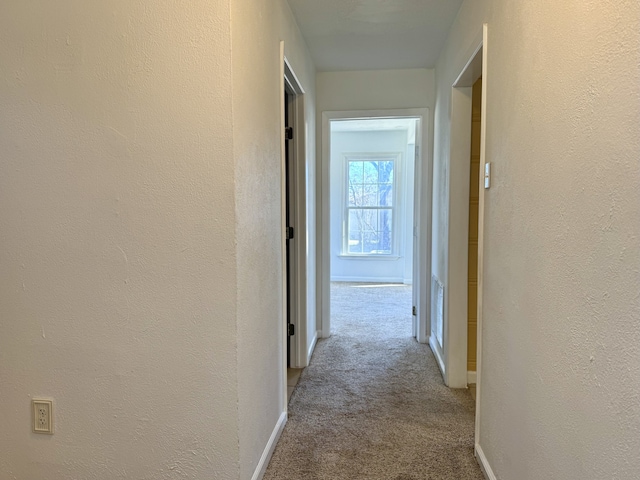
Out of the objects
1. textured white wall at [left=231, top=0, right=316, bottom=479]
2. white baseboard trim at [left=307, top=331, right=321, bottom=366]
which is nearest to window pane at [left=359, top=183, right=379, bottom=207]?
white baseboard trim at [left=307, top=331, right=321, bottom=366]

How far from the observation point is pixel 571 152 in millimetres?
1067

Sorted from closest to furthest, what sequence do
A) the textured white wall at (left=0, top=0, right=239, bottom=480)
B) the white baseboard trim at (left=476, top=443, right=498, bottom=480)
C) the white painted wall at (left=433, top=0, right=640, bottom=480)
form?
the white painted wall at (left=433, top=0, right=640, bottom=480), the textured white wall at (left=0, top=0, right=239, bottom=480), the white baseboard trim at (left=476, top=443, right=498, bottom=480)

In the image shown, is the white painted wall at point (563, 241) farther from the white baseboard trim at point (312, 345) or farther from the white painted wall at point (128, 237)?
the white baseboard trim at point (312, 345)

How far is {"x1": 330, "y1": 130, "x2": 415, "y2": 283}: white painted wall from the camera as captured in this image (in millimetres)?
6363

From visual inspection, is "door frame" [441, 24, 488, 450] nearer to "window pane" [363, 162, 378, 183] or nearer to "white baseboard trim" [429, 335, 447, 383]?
"white baseboard trim" [429, 335, 447, 383]

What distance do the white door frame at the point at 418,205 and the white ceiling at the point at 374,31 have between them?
0.37 meters

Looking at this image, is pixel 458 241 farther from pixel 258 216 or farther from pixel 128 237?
pixel 128 237

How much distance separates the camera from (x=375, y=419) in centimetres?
232

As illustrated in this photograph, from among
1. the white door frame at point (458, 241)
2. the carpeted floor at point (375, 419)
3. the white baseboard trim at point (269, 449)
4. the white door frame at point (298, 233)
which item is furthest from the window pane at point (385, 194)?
the white baseboard trim at point (269, 449)

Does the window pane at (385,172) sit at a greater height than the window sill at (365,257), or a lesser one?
greater

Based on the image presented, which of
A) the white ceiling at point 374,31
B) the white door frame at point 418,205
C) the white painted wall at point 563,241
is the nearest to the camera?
the white painted wall at point 563,241

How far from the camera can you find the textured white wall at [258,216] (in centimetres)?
151

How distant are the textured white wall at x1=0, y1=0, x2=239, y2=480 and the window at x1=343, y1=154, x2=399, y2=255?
5.18 m

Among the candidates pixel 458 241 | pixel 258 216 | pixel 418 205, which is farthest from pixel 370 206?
pixel 258 216
